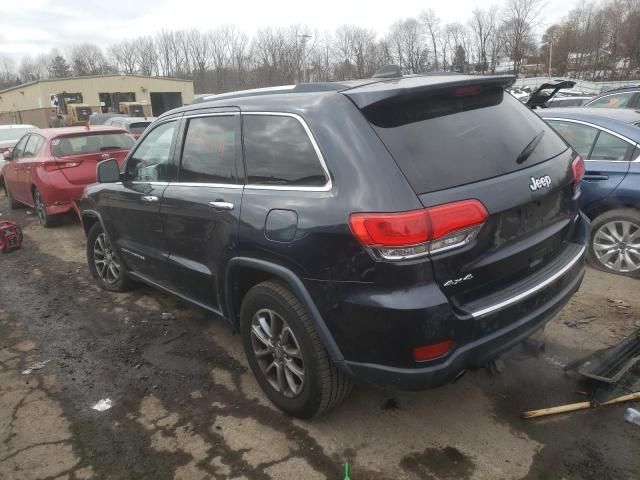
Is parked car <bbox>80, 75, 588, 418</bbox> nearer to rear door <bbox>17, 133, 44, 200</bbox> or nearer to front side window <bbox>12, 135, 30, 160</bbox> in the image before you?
rear door <bbox>17, 133, 44, 200</bbox>

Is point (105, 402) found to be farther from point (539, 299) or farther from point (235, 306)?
point (539, 299)

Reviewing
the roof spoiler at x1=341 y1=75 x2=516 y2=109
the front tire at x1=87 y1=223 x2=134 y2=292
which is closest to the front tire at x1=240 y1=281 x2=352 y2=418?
the roof spoiler at x1=341 y1=75 x2=516 y2=109

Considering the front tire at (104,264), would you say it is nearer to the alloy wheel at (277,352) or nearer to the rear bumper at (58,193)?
the alloy wheel at (277,352)

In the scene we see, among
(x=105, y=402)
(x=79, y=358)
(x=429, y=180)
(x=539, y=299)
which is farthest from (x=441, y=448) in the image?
(x=79, y=358)

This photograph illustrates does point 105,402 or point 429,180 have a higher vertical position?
point 429,180

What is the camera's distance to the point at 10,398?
3410 millimetres

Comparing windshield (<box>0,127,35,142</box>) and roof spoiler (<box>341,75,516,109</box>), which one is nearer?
roof spoiler (<box>341,75,516,109</box>)

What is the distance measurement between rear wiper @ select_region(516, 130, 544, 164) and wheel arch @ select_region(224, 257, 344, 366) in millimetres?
1331

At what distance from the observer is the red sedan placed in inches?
308

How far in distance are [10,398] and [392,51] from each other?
74543mm

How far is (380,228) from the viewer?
2242mm

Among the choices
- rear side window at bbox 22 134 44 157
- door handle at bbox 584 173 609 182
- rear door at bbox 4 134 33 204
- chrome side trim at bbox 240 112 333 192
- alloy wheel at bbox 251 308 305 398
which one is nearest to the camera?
chrome side trim at bbox 240 112 333 192

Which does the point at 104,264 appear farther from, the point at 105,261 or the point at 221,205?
the point at 221,205

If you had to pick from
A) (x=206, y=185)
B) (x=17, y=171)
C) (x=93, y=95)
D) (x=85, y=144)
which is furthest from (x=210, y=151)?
(x=93, y=95)
